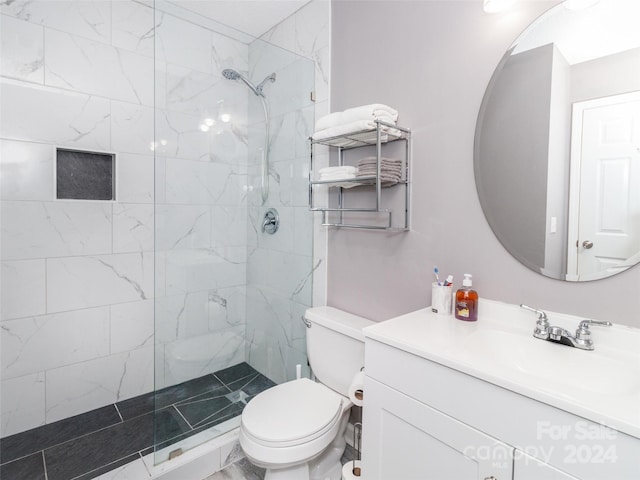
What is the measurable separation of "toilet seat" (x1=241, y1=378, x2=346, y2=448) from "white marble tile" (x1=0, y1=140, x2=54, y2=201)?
1624mm

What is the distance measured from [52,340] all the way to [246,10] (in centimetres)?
228

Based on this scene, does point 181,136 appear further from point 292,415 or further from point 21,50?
point 292,415

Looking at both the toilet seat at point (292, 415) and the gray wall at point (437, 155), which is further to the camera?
the toilet seat at point (292, 415)

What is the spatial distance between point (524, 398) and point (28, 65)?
261cm

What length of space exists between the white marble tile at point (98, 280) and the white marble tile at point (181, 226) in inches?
25.6

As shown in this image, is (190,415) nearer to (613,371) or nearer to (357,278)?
(357,278)

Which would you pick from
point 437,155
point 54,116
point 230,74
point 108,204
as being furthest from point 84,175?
point 437,155

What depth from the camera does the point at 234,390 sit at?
6.26 ft

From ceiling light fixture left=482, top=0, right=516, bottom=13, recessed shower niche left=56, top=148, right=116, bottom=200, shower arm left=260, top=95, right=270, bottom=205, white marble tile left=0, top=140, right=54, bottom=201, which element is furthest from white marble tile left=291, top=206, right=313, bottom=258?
white marble tile left=0, top=140, right=54, bottom=201

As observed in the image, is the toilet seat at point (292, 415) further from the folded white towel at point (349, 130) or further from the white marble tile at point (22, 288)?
the white marble tile at point (22, 288)

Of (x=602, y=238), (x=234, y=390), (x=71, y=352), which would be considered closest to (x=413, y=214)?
(x=602, y=238)

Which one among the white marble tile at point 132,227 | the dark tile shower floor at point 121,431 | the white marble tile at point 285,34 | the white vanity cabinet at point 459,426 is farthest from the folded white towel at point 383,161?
the white marble tile at point 132,227

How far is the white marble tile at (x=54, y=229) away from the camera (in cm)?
180

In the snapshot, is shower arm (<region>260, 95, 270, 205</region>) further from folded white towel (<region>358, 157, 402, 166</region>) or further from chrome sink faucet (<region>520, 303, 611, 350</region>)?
chrome sink faucet (<region>520, 303, 611, 350</region>)
